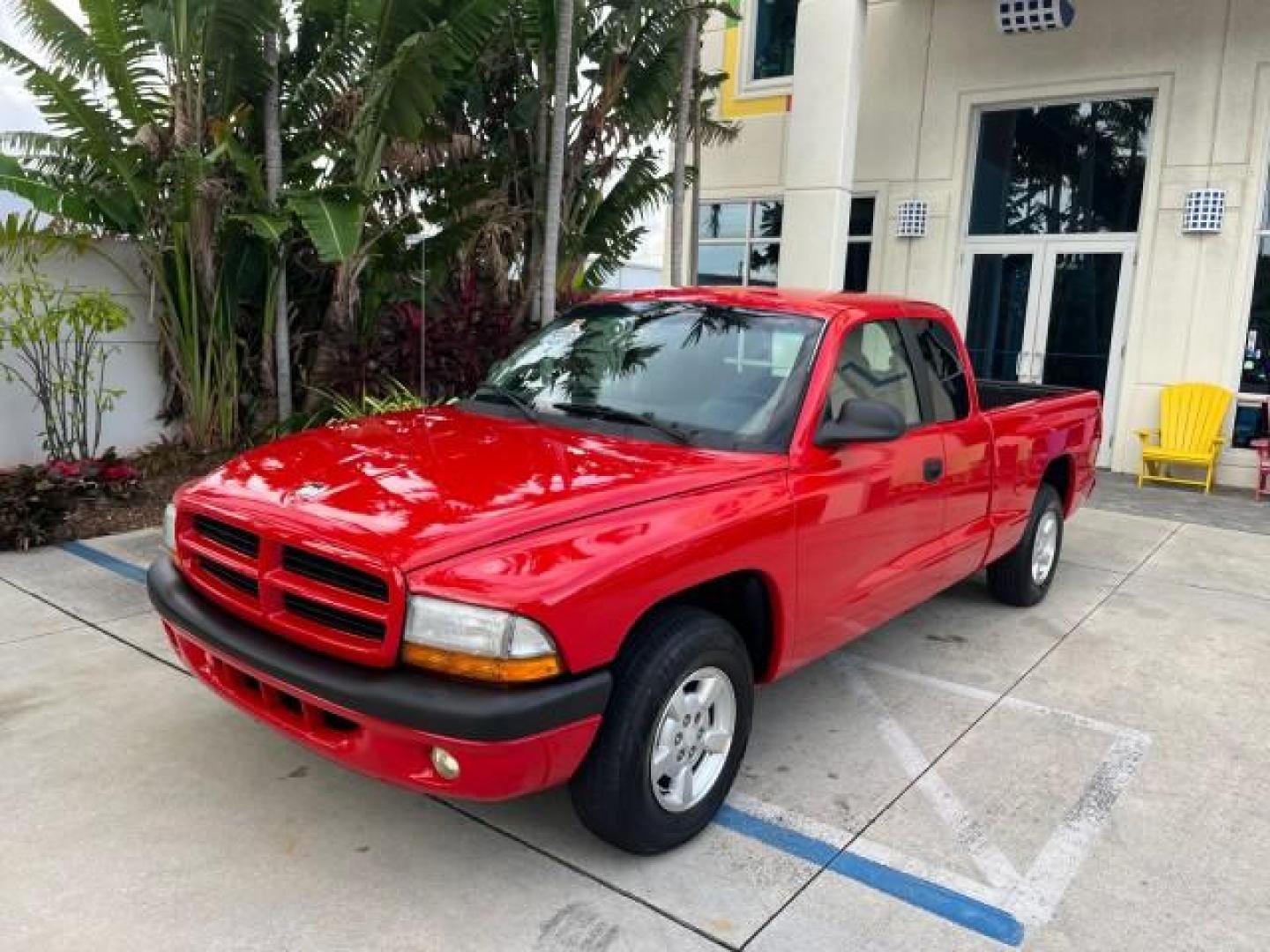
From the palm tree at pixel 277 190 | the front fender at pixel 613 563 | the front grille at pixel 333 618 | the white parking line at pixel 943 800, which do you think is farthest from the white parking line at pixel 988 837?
the palm tree at pixel 277 190

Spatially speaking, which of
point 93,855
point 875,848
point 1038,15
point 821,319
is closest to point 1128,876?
point 875,848

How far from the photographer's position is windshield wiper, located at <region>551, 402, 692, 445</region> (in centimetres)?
365

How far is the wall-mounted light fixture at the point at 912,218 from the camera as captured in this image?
1219cm

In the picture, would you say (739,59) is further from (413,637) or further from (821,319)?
(413,637)

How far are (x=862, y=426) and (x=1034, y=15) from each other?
8.87 meters

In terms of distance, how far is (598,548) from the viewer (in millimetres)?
2785

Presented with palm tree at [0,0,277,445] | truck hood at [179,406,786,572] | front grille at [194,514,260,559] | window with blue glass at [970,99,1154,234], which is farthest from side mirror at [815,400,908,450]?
window with blue glass at [970,99,1154,234]

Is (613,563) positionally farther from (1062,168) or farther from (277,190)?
(1062,168)

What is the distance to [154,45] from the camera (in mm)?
7410

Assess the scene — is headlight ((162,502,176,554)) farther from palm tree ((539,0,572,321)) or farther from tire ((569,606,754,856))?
palm tree ((539,0,572,321))

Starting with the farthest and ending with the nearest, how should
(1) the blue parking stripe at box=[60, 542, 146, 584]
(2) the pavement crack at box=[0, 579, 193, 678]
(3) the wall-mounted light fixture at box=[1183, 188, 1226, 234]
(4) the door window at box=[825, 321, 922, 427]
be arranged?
(3) the wall-mounted light fixture at box=[1183, 188, 1226, 234] → (1) the blue parking stripe at box=[60, 542, 146, 584] → (2) the pavement crack at box=[0, 579, 193, 678] → (4) the door window at box=[825, 321, 922, 427]

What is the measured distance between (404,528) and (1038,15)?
10.3 meters

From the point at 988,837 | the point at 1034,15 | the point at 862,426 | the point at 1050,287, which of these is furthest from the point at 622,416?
the point at 1050,287

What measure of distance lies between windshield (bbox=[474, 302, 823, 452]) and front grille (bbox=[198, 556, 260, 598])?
1386 mm
